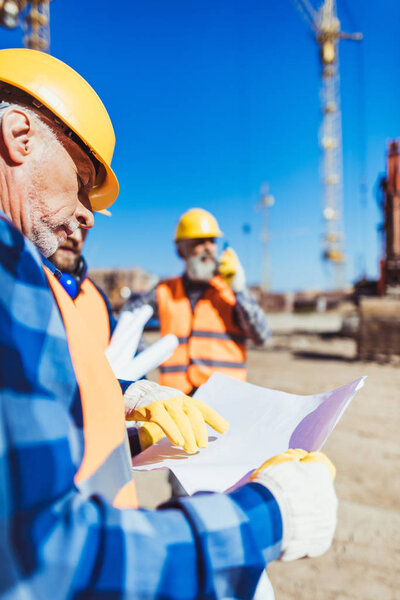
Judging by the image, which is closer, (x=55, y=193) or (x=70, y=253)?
(x=55, y=193)

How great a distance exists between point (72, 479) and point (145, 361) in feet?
3.23

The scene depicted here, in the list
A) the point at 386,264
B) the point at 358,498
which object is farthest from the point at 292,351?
the point at 358,498

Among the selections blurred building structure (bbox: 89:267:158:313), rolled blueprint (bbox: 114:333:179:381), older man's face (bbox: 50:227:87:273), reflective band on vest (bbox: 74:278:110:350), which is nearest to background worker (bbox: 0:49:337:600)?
rolled blueprint (bbox: 114:333:179:381)

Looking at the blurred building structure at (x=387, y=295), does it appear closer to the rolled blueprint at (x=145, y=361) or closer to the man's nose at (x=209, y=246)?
the man's nose at (x=209, y=246)

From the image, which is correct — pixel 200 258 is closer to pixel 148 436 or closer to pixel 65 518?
pixel 148 436

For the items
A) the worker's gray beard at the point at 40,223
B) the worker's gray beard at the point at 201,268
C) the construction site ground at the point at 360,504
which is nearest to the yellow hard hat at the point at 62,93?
the worker's gray beard at the point at 40,223

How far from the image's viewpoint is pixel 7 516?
0.56 m

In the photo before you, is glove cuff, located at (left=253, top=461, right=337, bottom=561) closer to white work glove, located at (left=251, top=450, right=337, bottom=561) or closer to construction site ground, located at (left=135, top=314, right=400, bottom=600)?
white work glove, located at (left=251, top=450, right=337, bottom=561)

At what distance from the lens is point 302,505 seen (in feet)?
2.58

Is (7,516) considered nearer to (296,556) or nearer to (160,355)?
(296,556)

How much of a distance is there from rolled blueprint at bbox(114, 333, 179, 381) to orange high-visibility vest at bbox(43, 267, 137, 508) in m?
0.64

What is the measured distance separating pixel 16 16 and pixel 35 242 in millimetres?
13645

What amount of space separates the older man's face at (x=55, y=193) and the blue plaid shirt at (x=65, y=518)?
26cm

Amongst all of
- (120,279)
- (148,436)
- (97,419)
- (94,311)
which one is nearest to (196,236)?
(94,311)
